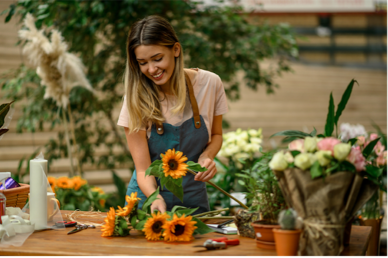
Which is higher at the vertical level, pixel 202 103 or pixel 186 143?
pixel 202 103

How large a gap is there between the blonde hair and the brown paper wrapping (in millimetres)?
833

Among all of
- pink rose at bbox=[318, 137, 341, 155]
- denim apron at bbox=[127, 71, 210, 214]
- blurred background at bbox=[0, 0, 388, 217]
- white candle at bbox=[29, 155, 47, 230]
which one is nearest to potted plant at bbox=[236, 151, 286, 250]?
pink rose at bbox=[318, 137, 341, 155]

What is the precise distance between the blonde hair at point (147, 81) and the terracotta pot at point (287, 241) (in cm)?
86

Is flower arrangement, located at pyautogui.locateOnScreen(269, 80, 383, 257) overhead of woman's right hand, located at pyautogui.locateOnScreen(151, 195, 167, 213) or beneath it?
overhead

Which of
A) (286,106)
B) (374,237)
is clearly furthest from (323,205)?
(286,106)

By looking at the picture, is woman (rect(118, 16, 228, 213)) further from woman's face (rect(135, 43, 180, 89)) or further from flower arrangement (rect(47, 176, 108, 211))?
flower arrangement (rect(47, 176, 108, 211))

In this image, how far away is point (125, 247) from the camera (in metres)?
1.27

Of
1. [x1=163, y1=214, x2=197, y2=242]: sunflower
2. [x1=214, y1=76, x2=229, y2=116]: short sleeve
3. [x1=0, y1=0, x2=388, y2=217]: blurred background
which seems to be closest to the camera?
[x1=163, y1=214, x2=197, y2=242]: sunflower

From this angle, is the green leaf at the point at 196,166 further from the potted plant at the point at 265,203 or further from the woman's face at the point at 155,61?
the woman's face at the point at 155,61

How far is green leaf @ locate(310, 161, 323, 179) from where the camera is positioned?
108cm

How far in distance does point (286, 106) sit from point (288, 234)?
8930 mm

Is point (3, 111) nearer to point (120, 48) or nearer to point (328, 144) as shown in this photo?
point (328, 144)

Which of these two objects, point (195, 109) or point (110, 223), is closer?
point (110, 223)

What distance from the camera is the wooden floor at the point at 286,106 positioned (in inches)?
216
